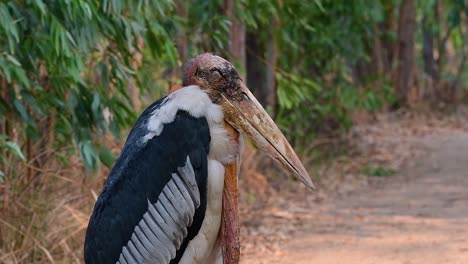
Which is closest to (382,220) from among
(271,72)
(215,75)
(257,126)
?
(271,72)

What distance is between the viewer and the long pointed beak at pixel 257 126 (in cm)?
376

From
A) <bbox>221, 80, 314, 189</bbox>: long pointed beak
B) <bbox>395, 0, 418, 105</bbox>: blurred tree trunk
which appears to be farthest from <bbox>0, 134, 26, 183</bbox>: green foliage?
<bbox>395, 0, 418, 105</bbox>: blurred tree trunk

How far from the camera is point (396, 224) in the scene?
7.62m

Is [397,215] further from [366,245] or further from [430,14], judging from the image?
[430,14]

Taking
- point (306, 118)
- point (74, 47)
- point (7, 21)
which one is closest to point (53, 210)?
point (74, 47)

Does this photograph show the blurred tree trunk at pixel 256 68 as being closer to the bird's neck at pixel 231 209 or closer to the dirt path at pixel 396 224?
the dirt path at pixel 396 224

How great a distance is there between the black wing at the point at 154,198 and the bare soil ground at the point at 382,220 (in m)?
2.93

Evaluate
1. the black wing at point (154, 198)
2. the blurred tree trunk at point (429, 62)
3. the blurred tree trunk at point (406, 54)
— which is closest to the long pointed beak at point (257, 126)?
the black wing at point (154, 198)

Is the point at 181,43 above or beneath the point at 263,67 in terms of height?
above

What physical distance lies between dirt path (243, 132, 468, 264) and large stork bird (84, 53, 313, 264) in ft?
9.30

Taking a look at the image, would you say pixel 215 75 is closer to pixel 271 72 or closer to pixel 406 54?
pixel 271 72

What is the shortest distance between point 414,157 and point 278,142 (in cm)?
716

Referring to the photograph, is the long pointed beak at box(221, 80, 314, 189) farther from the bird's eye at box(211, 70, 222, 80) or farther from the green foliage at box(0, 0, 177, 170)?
the green foliage at box(0, 0, 177, 170)

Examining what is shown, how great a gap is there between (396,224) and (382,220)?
208 mm
